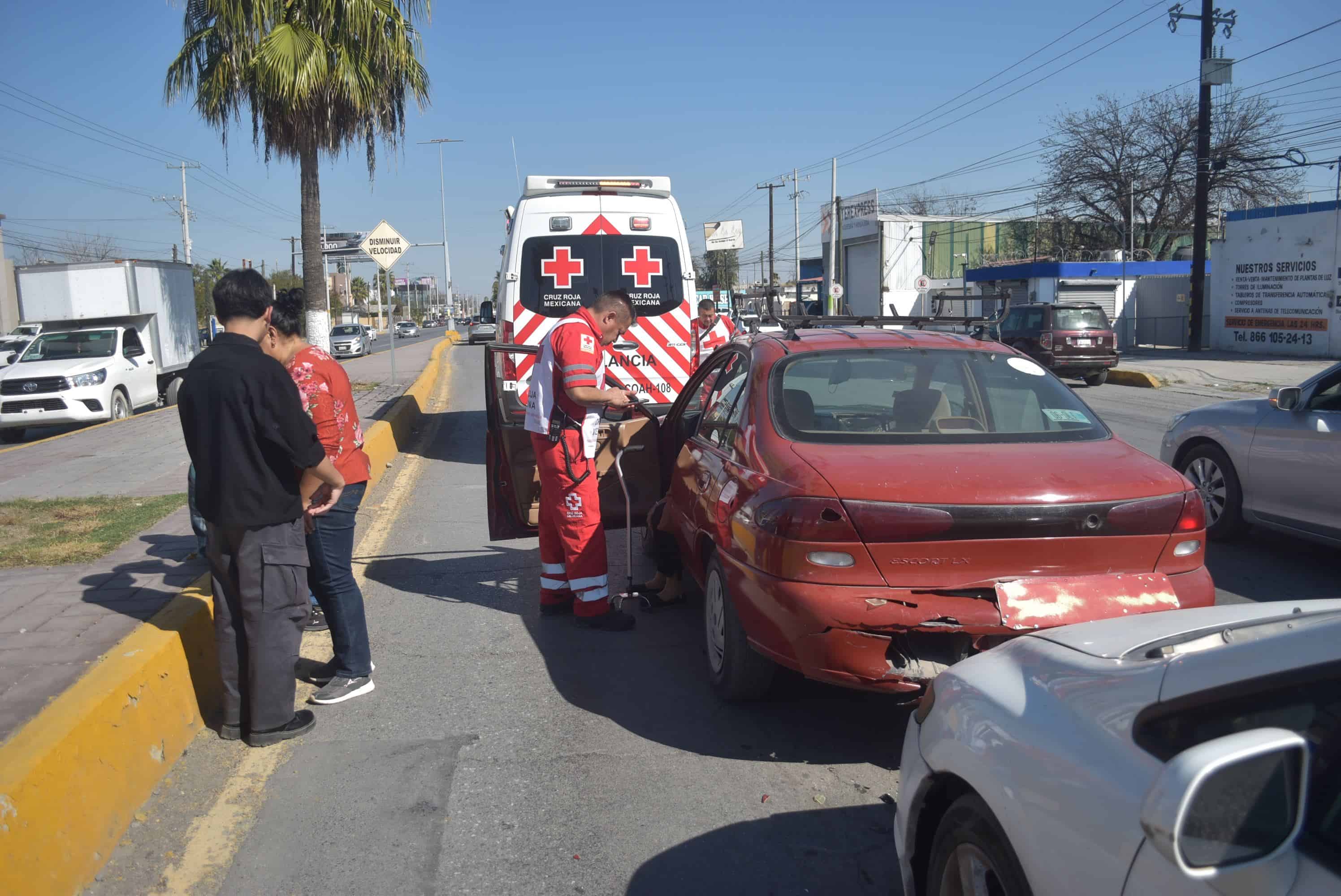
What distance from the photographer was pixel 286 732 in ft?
14.0

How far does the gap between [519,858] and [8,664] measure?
8.48 ft

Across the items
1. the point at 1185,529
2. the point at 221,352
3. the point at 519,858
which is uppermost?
the point at 221,352

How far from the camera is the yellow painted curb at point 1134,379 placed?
21.1 m

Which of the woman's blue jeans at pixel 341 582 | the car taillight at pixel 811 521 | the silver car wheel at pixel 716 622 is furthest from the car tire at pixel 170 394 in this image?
the car taillight at pixel 811 521

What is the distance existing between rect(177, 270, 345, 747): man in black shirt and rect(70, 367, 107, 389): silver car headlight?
14.7 metres

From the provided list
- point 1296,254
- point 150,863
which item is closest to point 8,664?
point 150,863

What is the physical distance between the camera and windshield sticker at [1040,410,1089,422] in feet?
14.8

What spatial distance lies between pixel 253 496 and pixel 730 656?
2058 mm

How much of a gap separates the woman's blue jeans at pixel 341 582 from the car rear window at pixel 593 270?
5.79 metres

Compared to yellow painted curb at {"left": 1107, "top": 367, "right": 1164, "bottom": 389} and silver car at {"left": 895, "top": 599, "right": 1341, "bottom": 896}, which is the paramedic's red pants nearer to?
silver car at {"left": 895, "top": 599, "right": 1341, "bottom": 896}

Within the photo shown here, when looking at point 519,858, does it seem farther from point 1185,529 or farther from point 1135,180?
point 1135,180

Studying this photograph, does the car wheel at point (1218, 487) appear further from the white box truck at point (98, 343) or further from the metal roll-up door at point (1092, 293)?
the metal roll-up door at point (1092, 293)

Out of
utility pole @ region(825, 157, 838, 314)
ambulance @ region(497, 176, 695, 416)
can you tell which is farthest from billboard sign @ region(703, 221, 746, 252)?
ambulance @ region(497, 176, 695, 416)

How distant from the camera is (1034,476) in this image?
12.5 ft
